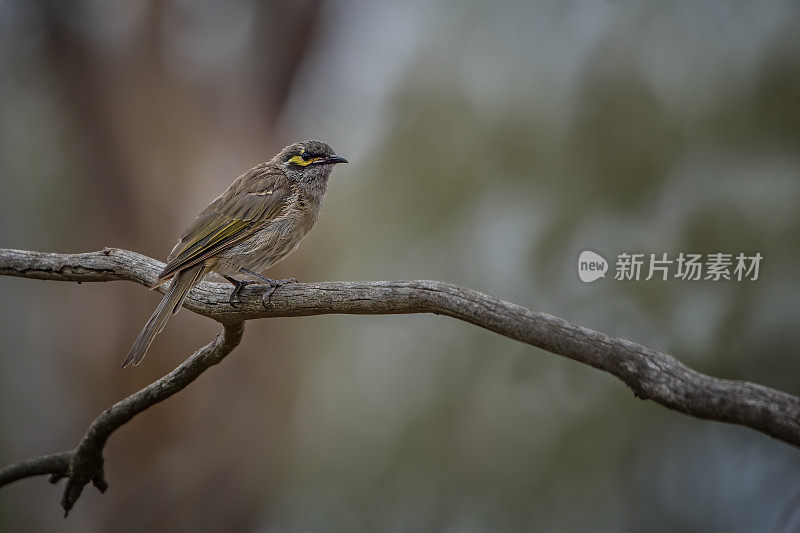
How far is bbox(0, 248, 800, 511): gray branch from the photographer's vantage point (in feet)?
6.34

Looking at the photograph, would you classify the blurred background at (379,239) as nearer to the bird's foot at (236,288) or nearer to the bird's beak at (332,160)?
the bird's beak at (332,160)

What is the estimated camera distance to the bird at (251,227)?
103 inches

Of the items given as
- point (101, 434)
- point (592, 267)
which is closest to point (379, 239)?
point (592, 267)

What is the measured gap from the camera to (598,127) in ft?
9.73

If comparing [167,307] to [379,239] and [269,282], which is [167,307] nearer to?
[269,282]

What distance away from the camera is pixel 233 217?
2760 millimetres

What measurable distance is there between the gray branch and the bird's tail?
0.36 feet

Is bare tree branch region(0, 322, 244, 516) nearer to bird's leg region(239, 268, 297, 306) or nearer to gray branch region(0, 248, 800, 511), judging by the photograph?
gray branch region(0, 248, 800, 511)

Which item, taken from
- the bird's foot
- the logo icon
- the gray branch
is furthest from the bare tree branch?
the logo icon

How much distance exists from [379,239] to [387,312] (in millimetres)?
755

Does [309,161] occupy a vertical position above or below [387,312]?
above

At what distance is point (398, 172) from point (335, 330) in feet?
2.53

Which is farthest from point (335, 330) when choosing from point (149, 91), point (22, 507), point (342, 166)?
point (22, 507)

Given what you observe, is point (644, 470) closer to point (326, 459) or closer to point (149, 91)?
point (326, 459)
